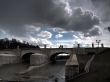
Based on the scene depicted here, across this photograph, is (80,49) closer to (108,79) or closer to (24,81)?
(24,81)

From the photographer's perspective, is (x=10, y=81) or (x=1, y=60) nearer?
(x=10, y=81)

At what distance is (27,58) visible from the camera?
9306 centimetres

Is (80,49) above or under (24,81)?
above

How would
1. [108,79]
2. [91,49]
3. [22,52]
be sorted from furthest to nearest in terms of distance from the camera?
1. [22,52]
2. [91,49]
3. [108,79]

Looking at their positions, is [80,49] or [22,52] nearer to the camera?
[80,49]

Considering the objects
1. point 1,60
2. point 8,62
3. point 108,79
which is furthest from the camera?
point 8,62

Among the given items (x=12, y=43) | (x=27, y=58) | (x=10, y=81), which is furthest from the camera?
(x=12, y=43)

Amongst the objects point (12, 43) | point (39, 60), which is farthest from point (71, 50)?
point (12, 43)

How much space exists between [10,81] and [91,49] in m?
46.2

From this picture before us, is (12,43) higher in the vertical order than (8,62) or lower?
higher

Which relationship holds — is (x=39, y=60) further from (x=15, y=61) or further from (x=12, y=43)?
(x=12, y=43)

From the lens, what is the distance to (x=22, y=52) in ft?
263

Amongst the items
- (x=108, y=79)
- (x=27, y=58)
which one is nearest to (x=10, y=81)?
(x=108, y=79)

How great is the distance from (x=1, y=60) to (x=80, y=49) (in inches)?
1062
